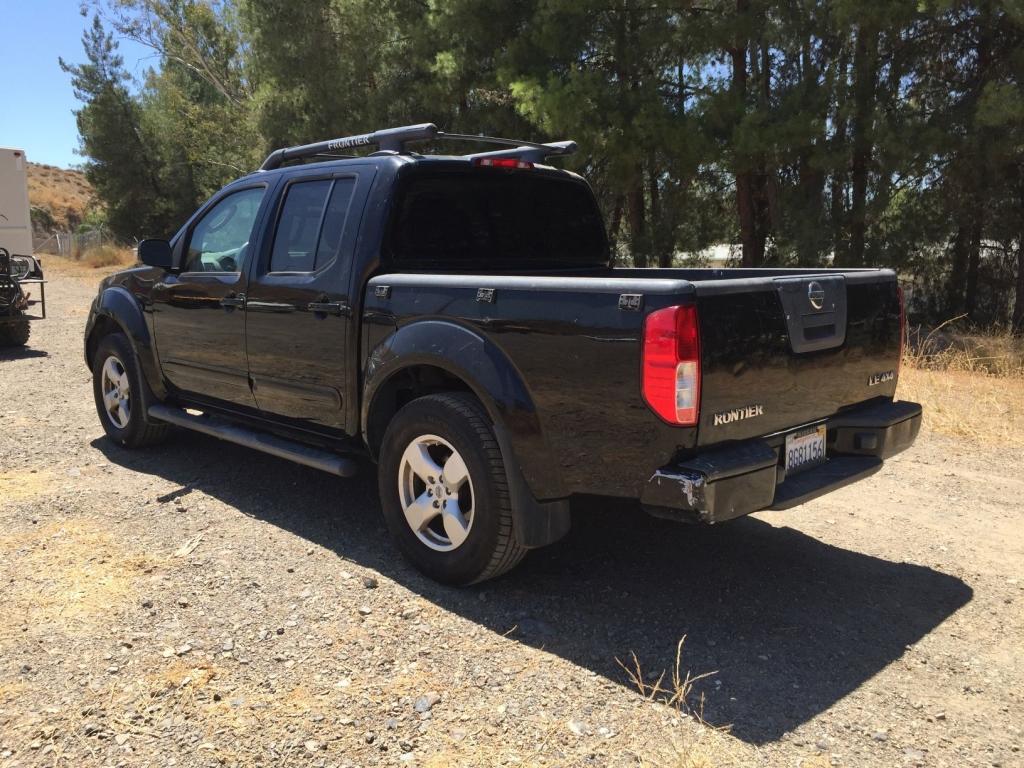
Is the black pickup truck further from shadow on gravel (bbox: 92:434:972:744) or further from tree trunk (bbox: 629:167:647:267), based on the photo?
tree trunk (bbox: 629:167:647:267)

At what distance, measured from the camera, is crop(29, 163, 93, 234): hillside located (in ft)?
220

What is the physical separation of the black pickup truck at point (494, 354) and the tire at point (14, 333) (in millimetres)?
7602

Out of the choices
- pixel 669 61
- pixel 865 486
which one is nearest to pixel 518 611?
pixel 865 486

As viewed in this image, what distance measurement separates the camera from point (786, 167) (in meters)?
12.5

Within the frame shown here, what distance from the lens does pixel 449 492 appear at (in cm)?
397

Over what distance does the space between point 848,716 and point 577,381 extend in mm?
1526

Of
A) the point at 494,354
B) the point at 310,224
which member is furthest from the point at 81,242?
the point at 494,354

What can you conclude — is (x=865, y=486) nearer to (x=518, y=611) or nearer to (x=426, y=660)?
(x=518, y=611)

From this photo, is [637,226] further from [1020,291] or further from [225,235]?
[225,235]

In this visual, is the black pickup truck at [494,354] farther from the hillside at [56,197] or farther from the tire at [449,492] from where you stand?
the hillside at [56,197]

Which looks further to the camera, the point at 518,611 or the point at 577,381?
the point at 518,611

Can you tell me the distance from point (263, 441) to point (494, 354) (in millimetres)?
1988

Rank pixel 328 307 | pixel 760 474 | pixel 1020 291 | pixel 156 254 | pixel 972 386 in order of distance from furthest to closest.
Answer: pixel 1020 291, pixel 972 386, pixel 156 254, pixel 328 307, pixel 760 474

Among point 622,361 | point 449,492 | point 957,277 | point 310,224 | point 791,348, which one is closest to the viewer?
point 622,361
